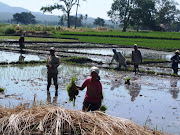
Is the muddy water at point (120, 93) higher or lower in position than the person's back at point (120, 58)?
lower

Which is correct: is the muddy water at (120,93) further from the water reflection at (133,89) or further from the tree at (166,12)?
the tree at (166,12)

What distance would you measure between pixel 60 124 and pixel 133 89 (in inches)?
303

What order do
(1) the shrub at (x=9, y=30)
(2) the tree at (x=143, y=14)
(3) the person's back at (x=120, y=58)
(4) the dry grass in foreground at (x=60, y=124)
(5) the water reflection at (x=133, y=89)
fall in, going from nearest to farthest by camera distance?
(4) the dry grass in foreground at (x=60, y=124) → (5) the water reflection at (x=133, y=89) → (3) the person's back at (x=120, y=58) → (1) the shrub at (x=9, y=30) → (2) the tree at (x=143, y=14)

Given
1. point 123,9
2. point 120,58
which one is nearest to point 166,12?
point 123,9

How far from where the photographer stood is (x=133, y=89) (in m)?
10.6

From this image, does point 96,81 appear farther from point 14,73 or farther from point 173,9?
point 173,9

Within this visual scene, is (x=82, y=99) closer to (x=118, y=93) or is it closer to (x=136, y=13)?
(x=118, y=93)

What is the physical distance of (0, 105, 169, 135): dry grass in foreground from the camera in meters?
3.08

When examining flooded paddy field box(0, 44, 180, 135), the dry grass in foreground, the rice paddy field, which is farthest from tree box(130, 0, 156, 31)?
the dry grass in foreground

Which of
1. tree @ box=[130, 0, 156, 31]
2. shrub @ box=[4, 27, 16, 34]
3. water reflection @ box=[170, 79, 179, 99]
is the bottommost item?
water reflection @ box=[170, 79, 179, 99]

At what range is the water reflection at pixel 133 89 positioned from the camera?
9625mm

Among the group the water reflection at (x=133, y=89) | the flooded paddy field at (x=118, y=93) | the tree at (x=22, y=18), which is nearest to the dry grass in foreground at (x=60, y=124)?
the flooded paddy field at (x=118, y=93)

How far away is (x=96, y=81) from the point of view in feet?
18.0

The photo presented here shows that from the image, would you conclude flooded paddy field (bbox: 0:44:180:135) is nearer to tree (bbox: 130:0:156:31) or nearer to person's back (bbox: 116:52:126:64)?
person's back (bbox: 116:52:126:64)
